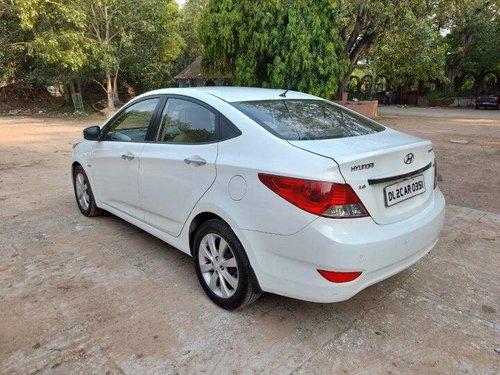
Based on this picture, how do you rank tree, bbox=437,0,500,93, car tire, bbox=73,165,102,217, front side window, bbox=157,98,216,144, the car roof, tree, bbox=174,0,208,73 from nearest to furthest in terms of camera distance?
front side window, bbox=157,98,216,144 < the car roof < car tire, bbox=73,165,102,217 < tree, bbox=437,0,500,93 < tree, bbox=174,0,208,73

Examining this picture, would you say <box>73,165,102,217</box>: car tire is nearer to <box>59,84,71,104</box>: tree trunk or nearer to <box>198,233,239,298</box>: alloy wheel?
<box>198,233,239,298</box>: alloy wheel

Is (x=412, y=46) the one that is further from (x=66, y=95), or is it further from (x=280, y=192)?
(x=66, y=95)

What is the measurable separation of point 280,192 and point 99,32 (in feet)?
67.3

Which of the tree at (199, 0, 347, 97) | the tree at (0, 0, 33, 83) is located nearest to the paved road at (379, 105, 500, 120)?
the tree at (199, 0, 347, 97)

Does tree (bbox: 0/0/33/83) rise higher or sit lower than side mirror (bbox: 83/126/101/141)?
higher

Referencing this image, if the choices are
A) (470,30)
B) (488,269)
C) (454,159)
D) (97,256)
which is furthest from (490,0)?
(97,256)

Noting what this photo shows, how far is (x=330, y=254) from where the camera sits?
7.22ft

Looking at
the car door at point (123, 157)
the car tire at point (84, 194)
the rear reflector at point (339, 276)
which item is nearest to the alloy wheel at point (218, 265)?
the rear reflector at point (339, 276)

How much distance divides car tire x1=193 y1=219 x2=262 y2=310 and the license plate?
0.98 meters

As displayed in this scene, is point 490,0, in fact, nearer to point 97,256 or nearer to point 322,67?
point 322,67

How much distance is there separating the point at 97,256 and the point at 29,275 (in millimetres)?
577

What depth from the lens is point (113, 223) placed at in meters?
4.57

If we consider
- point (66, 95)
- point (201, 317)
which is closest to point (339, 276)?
point (201, 317)

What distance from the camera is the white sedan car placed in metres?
2.25
